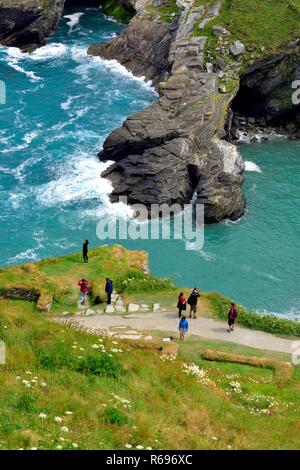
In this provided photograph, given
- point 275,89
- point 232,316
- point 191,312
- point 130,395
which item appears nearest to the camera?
point 130,395

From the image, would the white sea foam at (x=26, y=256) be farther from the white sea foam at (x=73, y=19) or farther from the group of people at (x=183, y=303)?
the white sea foam at (x=73, y=19)

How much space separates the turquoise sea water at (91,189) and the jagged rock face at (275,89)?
17.8ft

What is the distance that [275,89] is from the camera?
275 feet

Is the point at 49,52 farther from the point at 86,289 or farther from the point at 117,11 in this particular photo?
the point at 86,289

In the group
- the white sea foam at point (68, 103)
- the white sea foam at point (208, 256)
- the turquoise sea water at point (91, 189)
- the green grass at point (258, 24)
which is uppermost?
the green grass at point (258, 24)

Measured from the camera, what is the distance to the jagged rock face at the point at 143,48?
9269 cm

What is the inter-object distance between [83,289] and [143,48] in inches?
2406

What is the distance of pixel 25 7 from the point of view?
328 feet

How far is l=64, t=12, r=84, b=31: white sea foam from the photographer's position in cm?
11249

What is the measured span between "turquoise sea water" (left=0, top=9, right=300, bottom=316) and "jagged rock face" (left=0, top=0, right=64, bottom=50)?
4653mm

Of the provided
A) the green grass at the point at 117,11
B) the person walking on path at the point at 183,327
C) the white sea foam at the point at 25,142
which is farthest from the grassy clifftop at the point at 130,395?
the green grass at the point at 117,11

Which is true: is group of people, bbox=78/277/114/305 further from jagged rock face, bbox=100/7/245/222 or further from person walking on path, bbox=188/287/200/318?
jagged rock face, bbox=100/7/245/222

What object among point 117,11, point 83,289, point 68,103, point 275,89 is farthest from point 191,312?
point 117,11

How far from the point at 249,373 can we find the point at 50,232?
1255 inches
